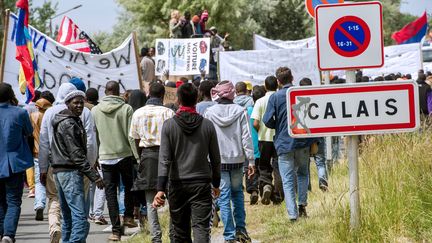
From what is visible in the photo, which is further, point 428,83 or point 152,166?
point 428,83

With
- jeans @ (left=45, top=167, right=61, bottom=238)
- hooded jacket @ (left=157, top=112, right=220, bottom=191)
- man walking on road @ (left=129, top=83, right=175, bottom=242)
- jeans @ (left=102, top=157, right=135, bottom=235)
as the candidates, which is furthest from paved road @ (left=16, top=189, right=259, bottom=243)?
hooded jacket @ (left=157, top=112, right=220, bottom=191)

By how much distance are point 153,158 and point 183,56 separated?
1124 cm

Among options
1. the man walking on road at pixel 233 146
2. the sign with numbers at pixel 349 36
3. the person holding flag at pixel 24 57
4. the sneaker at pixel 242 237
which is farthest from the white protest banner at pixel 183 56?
the sign with numbers at pixel 349 36

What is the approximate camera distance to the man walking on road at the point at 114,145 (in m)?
11.5

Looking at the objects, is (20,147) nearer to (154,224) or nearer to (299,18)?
(154,224)

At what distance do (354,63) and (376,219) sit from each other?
1534 mm

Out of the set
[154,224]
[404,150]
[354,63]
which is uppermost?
[354,63]

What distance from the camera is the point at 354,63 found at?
7.75 m

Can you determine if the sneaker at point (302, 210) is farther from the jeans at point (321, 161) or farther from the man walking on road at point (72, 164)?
the man walking on road at point (72, 164)

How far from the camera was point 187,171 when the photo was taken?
834cm

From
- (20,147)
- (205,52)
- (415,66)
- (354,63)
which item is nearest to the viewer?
(354,63)

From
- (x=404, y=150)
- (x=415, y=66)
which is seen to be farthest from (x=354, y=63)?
(x=415, y=66)

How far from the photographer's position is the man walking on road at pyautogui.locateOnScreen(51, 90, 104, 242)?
9.31 meters

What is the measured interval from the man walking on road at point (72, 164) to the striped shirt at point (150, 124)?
1088 mm
